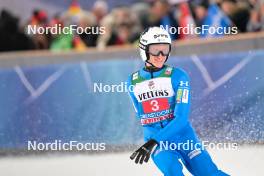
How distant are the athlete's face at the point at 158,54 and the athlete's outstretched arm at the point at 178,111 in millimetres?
114

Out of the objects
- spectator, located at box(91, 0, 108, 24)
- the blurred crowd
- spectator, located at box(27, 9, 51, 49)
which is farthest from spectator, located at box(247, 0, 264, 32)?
spectator, located at box(27, 9, 51, 49)

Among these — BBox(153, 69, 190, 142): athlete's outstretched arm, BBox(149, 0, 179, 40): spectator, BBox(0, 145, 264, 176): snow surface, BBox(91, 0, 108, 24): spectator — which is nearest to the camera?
BBox(153, 69, 190, 142): athlete's outstretched arm

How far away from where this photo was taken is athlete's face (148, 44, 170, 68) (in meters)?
5.47

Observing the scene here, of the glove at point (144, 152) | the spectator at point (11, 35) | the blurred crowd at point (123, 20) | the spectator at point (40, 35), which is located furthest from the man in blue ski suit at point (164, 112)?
the spectator at point (11, 35)

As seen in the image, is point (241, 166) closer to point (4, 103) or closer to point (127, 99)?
point (127, 99)

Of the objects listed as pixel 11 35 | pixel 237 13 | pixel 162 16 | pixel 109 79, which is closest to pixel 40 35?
pixel 11 35

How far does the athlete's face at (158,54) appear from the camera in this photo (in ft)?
18.0

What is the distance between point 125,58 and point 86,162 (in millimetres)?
699

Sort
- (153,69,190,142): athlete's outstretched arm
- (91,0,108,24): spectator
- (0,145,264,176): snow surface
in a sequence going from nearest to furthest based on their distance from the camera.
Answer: (153,69,190,142): athlete's outstretched arm → (0,145,264,176): snow surface → (91,0,108,24): spectator

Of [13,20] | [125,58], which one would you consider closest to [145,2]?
[125,58]

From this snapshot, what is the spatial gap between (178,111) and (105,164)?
2.07 feet

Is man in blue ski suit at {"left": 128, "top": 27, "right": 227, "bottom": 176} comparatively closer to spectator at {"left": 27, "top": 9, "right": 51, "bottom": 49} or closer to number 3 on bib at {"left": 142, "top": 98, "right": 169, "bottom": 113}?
number 3 on bib at {"left": 142, "top": 98, "right": 169, "bottom": 113}

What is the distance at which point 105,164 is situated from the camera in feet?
18.7

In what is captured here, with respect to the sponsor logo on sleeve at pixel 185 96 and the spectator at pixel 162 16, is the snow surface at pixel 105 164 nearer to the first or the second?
the sponsor logo on sleeve at pixel 185 96
